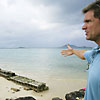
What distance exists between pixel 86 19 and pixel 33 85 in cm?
1113

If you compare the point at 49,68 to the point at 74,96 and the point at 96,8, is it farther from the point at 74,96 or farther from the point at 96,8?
the point at 96,8

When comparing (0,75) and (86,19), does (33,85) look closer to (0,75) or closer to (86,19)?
(0,75)

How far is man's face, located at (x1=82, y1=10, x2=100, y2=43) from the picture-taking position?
1.52 meters

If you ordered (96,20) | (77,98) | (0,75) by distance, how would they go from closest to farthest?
(96,20) < (77,98) < (0,75)

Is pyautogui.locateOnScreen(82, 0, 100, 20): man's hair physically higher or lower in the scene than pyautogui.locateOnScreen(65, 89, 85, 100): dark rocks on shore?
higher

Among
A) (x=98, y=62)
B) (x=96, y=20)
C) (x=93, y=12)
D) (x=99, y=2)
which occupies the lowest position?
(x=98, y=62)

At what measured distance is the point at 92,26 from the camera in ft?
5.05

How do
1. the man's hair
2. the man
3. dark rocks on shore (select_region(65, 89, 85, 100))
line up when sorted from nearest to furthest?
the man → the man's hair → dark rocks on shore (select_region(65, 89, 85, 100))

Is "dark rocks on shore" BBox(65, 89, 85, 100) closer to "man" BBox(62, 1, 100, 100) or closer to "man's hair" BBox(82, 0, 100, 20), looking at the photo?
"man" BBox(62, 1, 100, 100)

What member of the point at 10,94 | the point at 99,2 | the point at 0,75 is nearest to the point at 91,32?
the point at 99,2

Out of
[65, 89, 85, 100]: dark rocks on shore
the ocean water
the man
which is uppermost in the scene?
the man

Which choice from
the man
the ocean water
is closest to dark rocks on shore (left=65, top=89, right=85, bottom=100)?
the man

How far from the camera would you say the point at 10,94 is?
33.3 feet

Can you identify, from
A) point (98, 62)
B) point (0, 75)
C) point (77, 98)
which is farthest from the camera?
point (0, 75)
